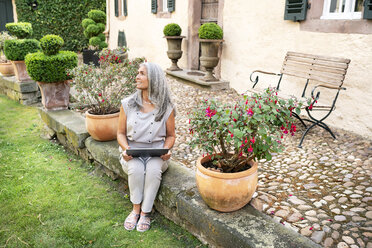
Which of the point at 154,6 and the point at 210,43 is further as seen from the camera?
the point at 154,6

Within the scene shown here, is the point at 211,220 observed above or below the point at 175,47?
below

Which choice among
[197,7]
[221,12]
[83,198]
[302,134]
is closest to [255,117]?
[83,198]

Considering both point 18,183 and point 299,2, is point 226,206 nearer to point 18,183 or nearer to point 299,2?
point 18,183

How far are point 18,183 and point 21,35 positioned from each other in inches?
194

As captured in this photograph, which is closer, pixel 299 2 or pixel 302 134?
pixel 302 134

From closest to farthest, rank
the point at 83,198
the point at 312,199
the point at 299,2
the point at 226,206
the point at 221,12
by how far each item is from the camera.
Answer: the point at 226,206 < the point at 312,199 < the point at 83,198 < the point at 299,2 < the point at 221,12

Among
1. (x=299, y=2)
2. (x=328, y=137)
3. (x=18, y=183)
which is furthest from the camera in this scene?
(x=299, y=2)

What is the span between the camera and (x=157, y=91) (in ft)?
9.37

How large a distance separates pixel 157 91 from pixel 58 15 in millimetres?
12843

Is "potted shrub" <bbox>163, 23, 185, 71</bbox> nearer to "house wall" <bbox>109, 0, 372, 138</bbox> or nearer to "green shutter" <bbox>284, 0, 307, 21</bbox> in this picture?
"house wall" <bbox>109, 0, 372, 138</bbox>

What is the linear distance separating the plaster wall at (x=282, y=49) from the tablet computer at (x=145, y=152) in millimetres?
3124

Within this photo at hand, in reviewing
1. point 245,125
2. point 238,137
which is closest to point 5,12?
point 245,125

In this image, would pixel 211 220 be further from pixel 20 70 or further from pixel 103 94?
pixel 20 70

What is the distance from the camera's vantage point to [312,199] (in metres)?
2.92
